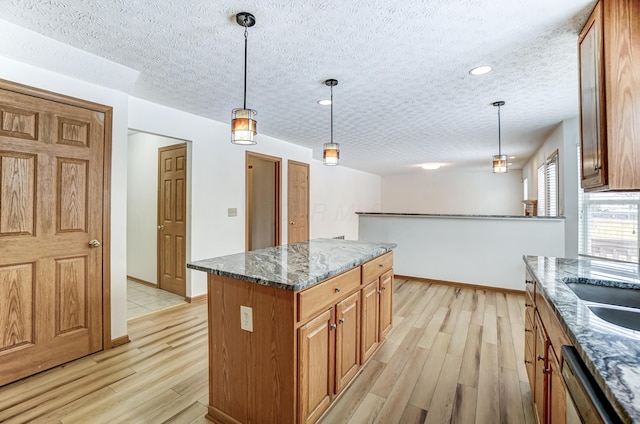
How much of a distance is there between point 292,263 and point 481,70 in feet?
7.30

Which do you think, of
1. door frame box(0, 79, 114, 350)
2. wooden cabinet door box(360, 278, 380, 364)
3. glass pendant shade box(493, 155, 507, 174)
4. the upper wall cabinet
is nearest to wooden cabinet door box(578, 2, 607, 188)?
the upper wall cabinet

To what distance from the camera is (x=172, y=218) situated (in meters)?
4.12

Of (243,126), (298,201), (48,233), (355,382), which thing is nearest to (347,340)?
(355,382)

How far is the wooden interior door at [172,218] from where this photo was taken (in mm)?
3988

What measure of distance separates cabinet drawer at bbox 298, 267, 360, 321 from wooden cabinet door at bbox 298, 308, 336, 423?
0.19ft

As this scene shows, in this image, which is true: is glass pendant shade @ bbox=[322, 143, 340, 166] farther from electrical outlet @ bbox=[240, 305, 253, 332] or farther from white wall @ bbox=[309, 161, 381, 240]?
white wall @ bbox=[309, 161, 381, 240]

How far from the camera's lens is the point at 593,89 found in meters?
1.69

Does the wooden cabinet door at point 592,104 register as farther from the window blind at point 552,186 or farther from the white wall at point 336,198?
the white wall at point 336,198

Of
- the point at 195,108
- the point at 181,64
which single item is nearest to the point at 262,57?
the point at 181,64

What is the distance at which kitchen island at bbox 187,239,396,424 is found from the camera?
1.51 m

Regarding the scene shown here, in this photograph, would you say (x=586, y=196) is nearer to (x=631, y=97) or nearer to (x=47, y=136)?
(x=631, y=97)

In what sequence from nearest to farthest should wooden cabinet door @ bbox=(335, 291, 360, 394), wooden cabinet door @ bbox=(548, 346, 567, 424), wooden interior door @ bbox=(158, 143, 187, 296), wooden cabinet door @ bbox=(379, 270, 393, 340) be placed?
wooden cabinet door @ bbox=(548, 346, 567, 424) → wooden cabinet door @ bbox=(335, 291, 360, 394) → wooden cabinet door @ bbox=(379, 270, 393, 340) → wooden interior door @ bbox=(158, 143, 187, 296)

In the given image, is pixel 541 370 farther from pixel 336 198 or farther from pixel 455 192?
pixel 455 192

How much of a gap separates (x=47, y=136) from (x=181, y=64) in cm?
112
